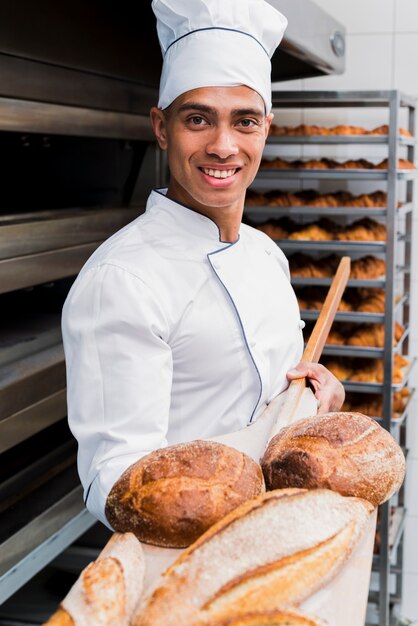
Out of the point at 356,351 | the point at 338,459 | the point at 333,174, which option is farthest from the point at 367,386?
the point at 338,459

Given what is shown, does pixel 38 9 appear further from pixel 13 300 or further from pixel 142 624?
pixel 142 624

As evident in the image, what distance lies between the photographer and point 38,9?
5.60 ft

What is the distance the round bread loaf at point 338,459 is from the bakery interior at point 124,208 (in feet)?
2.64

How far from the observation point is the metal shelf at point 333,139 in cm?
287

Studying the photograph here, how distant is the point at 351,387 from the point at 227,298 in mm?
1777

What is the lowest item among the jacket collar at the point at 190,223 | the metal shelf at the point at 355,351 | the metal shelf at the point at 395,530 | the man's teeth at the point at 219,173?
the metal shelf at the point at 395,530

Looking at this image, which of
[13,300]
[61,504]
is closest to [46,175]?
[13,300]

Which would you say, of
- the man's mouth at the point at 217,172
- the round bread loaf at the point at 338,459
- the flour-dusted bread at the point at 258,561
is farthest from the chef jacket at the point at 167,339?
the flour-dusted bread at the point at 258,561

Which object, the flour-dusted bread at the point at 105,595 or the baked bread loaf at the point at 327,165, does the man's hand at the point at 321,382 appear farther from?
the baked bread loaf at the point at 327,165

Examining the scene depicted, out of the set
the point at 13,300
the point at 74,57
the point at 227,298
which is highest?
the point at 74,57

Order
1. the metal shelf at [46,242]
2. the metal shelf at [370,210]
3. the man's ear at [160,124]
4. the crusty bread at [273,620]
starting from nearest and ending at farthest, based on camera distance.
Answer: the crusty bread at [273,620] < the man's ear at [160,124] < the metal shelf at [46,242] < the metal shelf at [370,210]

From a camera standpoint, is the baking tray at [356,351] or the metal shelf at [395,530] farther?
the metal shelf at [395,530]

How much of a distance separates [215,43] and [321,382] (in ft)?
1.84

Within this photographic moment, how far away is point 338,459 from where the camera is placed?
859 mm
